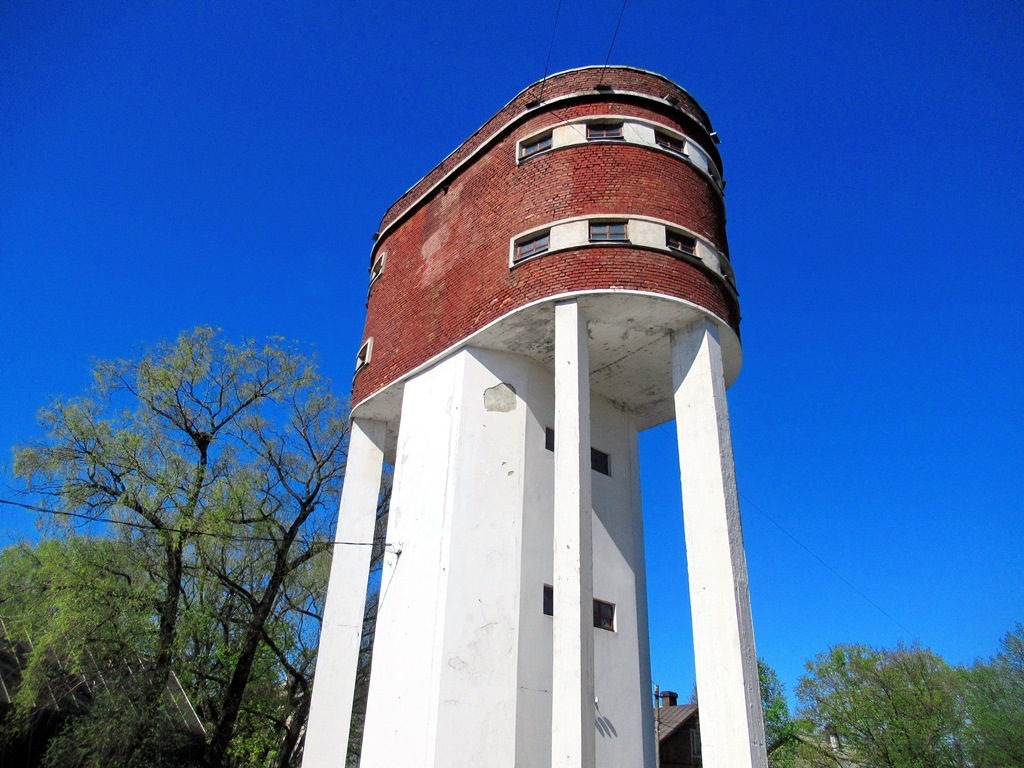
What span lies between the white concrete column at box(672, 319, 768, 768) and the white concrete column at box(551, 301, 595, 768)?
164 cm

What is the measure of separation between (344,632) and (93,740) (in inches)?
270

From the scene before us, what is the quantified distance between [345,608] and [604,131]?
1190cm

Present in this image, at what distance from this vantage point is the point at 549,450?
13773 millimetres

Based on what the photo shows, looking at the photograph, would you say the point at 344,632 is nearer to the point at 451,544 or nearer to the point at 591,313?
the point at 451,544

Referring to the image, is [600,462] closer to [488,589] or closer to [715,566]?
[488,589]

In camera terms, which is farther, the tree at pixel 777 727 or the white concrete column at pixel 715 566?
the tree at pixel 777 727

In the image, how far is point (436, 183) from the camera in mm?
17703

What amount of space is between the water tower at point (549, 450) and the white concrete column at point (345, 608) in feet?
0.15

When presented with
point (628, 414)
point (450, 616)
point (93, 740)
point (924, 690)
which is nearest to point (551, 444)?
point (628, 414)

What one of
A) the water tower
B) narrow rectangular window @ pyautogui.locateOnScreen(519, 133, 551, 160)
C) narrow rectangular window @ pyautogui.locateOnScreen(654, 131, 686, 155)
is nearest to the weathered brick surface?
the water tower

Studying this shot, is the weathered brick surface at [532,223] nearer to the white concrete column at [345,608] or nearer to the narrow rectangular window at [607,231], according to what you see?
the narrow rectangular window at [607,231]

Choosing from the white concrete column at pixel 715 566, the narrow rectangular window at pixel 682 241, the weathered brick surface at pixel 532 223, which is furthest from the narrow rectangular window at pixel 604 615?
the narrow rectangular window at pixel 682 241

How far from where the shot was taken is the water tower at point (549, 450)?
10383 mm

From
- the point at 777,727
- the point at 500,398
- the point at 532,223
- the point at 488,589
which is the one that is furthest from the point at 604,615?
the point at 777,727
